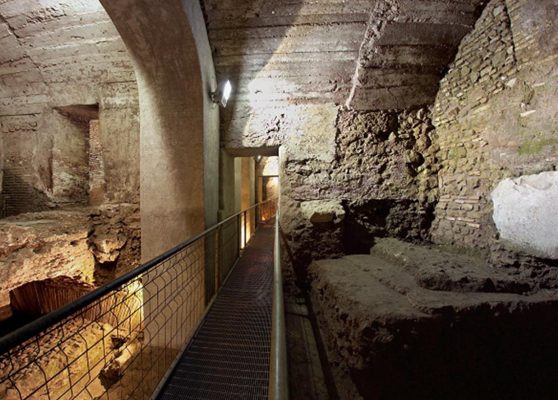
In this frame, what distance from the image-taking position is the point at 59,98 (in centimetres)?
509

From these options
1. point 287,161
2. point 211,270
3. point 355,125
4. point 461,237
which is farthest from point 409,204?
point 211,270

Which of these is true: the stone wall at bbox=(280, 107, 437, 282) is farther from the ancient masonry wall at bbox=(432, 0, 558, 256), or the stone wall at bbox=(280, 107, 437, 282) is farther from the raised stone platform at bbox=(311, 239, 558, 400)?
the raised stone platform at bbox=(311, 239, 558, 400)

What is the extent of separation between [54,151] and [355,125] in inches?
248

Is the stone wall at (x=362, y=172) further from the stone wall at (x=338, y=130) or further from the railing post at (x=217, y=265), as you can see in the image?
the railing post at (x=217, y=265)

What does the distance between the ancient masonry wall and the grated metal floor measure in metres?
3.14

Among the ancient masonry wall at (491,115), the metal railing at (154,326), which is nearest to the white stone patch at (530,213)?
the ancient masonry wall at (491,115)

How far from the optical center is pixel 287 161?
4477mm

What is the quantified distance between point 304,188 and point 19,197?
6.17 meters

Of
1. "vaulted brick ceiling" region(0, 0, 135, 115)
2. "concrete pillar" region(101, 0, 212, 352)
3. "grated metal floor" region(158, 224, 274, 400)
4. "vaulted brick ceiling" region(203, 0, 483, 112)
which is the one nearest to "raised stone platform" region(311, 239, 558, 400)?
"grated metal floor" region(158, 224, 274, 400)

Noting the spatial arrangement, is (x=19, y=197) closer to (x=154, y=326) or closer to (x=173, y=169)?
(x=173, y=169)

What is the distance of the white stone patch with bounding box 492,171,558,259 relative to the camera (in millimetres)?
2619

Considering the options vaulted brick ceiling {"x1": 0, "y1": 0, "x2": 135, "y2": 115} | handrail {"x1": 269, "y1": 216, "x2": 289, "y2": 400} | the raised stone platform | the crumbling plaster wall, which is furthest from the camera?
A: the crumbling plaster wall

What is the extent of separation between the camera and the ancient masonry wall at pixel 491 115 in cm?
280

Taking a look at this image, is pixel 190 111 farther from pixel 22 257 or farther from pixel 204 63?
pixel 22 257
